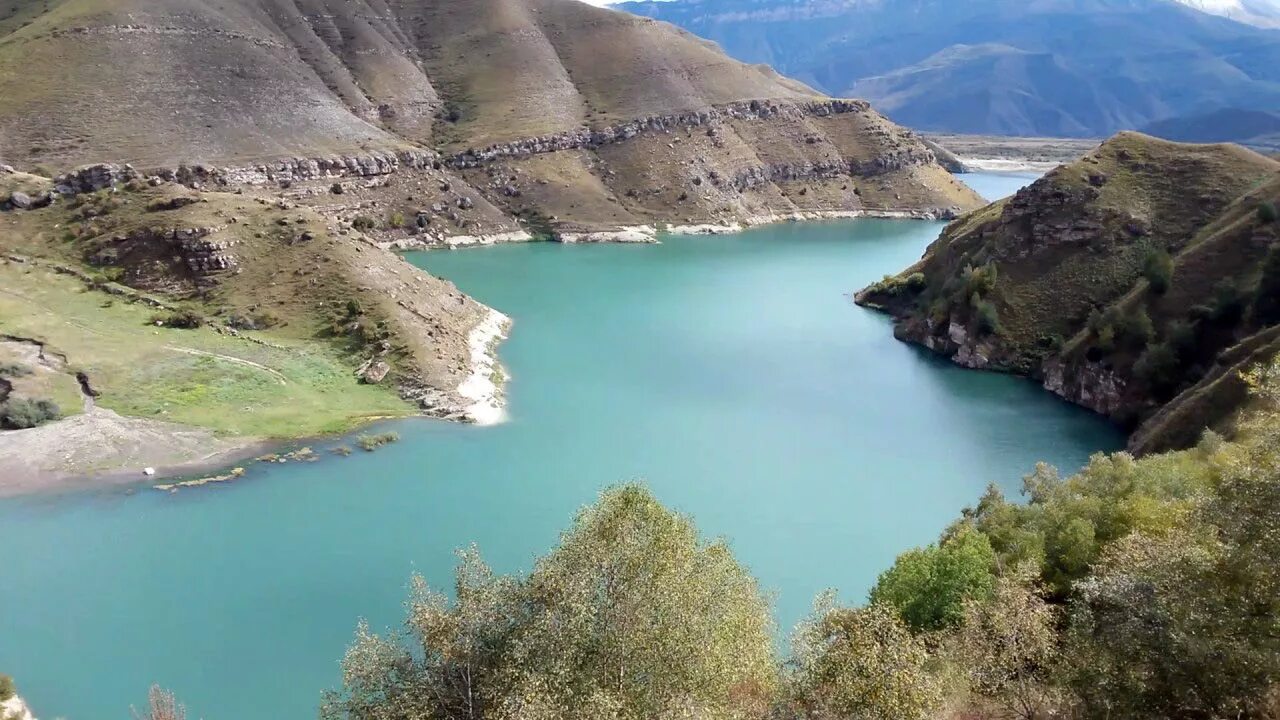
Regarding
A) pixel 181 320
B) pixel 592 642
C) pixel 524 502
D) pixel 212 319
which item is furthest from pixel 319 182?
pixel 592 642

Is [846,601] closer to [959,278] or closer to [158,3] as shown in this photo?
[959,278]

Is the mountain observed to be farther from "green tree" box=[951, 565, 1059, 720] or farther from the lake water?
"green tree" box=[951, 565, 1059, 720]

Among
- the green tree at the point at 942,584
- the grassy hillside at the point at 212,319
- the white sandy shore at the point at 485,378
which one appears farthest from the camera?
the white sandy shore at the point at 485,378

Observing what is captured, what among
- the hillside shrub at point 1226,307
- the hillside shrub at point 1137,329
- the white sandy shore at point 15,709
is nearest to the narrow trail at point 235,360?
the white sandy shore at point 15,709

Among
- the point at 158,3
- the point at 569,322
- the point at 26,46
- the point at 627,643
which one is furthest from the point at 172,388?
the point at 158,3

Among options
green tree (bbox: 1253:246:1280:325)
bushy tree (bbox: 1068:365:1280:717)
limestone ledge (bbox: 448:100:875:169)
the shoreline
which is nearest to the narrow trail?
the shoreline

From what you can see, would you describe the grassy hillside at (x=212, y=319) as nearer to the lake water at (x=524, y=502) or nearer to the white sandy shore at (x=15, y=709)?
the lake water at (x=524, y=502)
